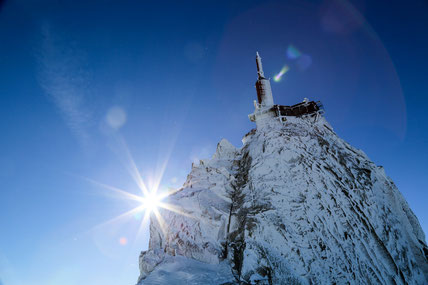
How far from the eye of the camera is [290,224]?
30.3m

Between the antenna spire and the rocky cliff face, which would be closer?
the rocky cliff face

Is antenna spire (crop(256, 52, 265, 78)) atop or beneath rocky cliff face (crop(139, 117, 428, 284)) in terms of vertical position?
atop

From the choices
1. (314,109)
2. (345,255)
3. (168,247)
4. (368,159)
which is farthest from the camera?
(314,109)

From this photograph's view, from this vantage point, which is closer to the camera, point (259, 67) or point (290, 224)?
point (290, 224)

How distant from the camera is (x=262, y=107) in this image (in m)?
53.7

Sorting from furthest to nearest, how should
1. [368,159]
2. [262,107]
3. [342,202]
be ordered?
[262,107]
[368,159]
[342,202]

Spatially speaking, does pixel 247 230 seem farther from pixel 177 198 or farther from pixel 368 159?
pixel 368 159

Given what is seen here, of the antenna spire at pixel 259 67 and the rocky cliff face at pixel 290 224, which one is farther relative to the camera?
the antenna spire at pixel 259 67

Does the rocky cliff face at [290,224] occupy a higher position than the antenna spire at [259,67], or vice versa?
the antenna spire at [259,67]

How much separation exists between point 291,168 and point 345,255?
1348 centimetres

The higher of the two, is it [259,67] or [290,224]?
[259,67]

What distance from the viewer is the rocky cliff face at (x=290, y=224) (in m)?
27.0

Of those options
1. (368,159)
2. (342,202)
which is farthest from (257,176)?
(368,159)

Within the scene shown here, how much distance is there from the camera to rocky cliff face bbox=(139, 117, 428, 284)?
27047 millimetres
